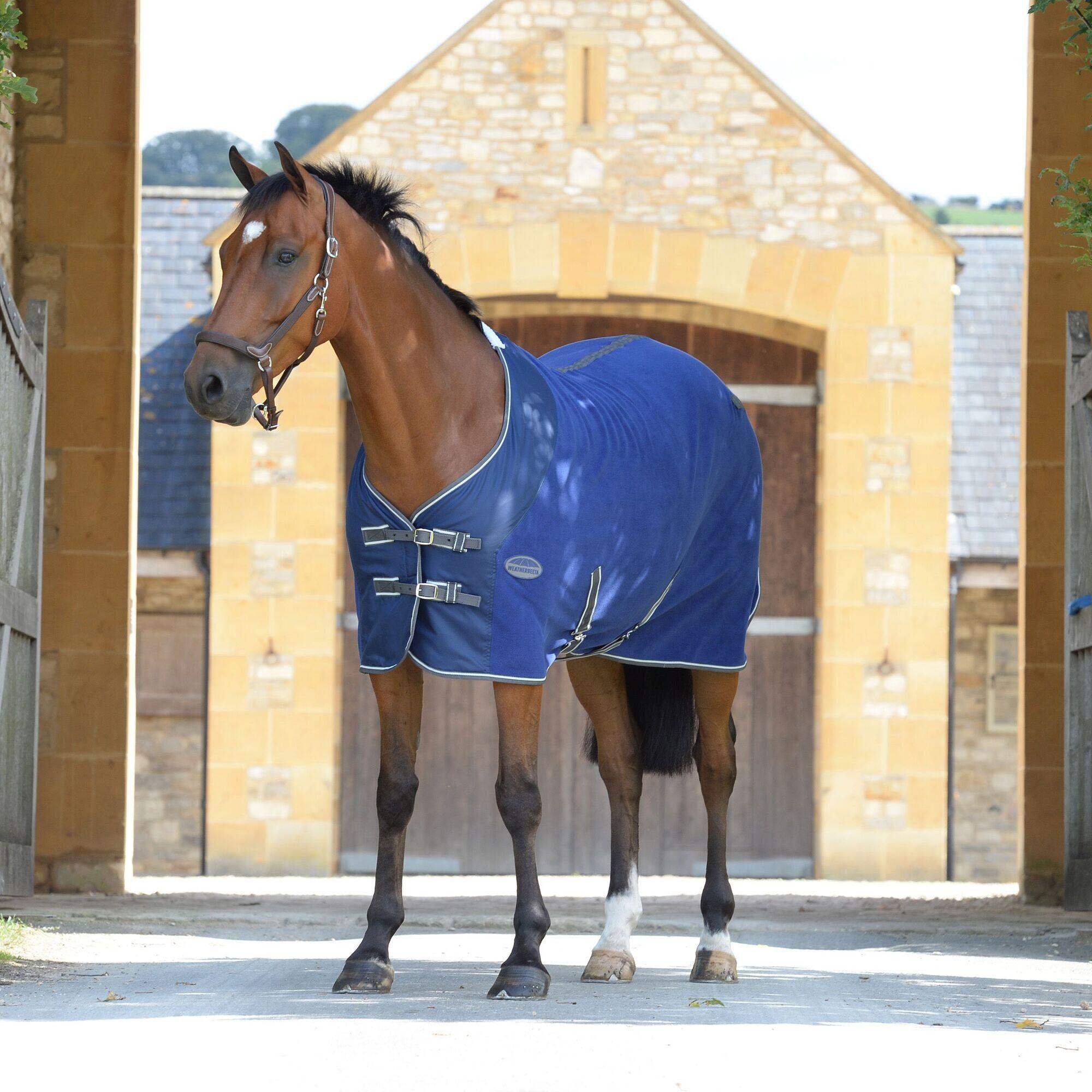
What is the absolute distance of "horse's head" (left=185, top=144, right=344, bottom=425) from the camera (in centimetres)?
412

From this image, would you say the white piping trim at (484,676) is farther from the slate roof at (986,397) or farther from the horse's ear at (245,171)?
the slate roof at (986,397)

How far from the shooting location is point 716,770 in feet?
18.4

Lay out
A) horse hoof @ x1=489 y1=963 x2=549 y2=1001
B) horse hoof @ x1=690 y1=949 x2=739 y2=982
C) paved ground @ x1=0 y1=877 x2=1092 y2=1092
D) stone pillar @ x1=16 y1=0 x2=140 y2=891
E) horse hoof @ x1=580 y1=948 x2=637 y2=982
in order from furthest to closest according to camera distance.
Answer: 1. stone pillar @ x1=16 y1=0 x2=140 y2=891
2. horse hoof @ x1=690 y1=949 x2=739 y2=982
3. horse hoof @ x1=580 y1=948 x2=637 y2=982
4. horse hoof @ x1=489 y1=963 x2=549 y2=1001
5. paved ground @ x1=0 y1=877 x2=1092 y2=1092

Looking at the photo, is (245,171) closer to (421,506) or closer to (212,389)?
(212,389)

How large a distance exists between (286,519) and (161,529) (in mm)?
1121

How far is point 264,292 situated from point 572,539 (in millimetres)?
1083

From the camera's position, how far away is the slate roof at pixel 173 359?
13469mm

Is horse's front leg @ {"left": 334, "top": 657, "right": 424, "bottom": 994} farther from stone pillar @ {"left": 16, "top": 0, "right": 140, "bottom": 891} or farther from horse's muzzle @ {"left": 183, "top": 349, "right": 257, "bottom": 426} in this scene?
stone pillar @ {"left": 16, "top": 0, "right": 140, "bottom": 891}

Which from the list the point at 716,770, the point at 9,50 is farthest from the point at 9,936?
the point at 9,50

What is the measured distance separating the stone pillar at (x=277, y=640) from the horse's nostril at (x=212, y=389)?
28.2ft

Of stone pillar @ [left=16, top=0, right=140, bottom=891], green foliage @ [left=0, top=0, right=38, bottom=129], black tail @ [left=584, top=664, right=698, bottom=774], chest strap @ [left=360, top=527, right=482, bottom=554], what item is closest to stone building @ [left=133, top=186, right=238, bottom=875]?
stone pillar @ [left=16, top=0, right=140, bottom=891]

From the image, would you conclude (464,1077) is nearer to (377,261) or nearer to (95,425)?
(377,261)

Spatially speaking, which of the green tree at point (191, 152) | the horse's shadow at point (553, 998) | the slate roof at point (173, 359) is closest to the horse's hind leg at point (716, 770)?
the horse's shadow at point (553, 998)

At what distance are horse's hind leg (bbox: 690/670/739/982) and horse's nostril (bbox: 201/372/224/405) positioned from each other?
2152 millimetres
